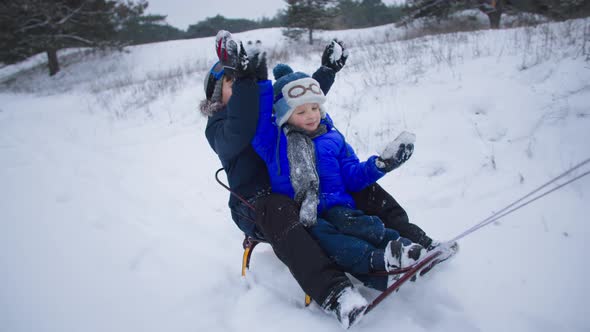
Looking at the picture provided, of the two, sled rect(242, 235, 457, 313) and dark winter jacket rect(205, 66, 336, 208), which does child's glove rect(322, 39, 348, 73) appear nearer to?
dark winter jacket rect(205, 66, 336, 208)

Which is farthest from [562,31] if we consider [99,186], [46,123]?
[46,123]

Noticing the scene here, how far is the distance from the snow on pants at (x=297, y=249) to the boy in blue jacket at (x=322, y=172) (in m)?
0.08

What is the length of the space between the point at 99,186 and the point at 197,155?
1.31m

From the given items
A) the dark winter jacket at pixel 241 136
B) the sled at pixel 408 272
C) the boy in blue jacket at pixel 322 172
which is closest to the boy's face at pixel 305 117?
the boy in blue jacket at pixel 322 172

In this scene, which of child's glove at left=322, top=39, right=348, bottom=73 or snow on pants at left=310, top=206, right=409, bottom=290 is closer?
snow on pants at left=310, top=206, right=409, bottom=290

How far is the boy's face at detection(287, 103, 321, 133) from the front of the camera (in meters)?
1.87

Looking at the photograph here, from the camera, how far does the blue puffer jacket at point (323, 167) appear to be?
5.88ft

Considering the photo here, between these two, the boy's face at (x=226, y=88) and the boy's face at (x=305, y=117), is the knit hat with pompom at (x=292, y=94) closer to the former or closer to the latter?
the boy's face at (x=305, y=117)

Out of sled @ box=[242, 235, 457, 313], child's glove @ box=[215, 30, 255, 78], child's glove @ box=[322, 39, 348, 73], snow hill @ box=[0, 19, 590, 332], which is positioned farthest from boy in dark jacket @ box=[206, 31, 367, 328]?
child's glove @ box=[322, 39, 348, 73]

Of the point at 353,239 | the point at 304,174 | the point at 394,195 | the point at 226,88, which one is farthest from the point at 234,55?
the point at 394,195

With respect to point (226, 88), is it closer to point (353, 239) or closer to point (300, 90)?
point (300, 90)

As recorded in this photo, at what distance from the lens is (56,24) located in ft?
46.3

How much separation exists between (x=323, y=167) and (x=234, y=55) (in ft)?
2.62

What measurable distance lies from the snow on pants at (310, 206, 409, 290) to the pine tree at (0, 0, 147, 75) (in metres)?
17.4
